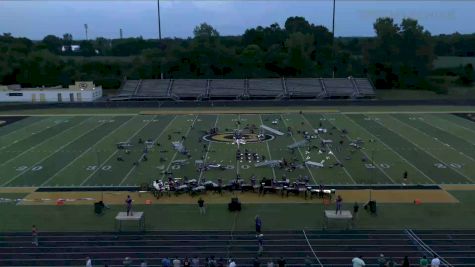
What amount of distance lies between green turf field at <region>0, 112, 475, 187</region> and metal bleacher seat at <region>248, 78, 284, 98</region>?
1747cm

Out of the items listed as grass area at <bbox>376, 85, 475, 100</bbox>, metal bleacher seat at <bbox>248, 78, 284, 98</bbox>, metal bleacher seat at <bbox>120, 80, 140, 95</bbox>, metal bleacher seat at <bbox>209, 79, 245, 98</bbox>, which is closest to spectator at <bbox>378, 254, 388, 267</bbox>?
metal bleacher seat at <bbox>209, 79, 245, 98</bbox>

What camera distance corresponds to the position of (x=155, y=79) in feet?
256

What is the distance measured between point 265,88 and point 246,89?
2.64 meters

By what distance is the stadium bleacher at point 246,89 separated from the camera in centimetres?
7025

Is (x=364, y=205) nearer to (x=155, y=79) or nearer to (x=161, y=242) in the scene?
(x=161, y=242)

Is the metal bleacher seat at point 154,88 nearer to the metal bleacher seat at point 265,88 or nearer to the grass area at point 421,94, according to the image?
the metal bleacher seat at point 265,88

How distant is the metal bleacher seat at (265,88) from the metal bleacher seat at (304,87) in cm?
126

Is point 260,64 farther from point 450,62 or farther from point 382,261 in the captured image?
point 382,261

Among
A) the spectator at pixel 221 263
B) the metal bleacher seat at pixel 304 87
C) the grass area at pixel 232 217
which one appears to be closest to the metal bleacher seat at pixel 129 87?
the metal bleacher seat at pixel 304 87

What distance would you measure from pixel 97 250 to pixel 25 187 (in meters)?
10.4

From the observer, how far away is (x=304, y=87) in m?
74.0

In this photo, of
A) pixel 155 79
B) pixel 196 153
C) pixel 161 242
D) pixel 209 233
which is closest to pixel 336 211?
pixel 209 233

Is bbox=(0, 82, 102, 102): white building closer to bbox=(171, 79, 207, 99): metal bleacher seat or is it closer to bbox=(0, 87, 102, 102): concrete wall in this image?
bbox=(0, 87, 102, 102): concrete wall

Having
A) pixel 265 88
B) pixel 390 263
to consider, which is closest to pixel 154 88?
pixel 265 88
